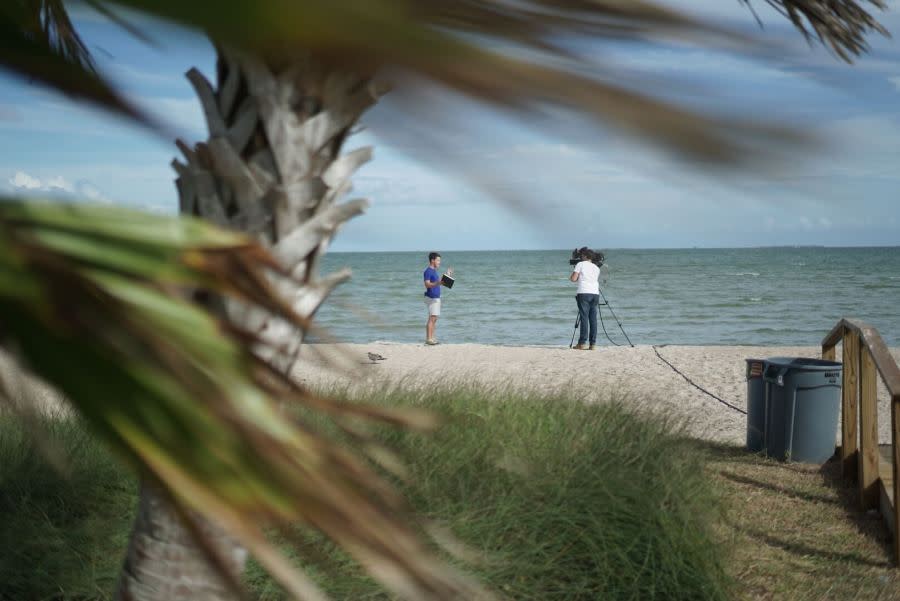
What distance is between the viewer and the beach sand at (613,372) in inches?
378

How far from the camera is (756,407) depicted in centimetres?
829

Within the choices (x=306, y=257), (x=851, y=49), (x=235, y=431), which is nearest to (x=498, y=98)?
(x=235, y=431)

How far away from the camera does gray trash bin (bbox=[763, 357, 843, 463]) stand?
7.79 m

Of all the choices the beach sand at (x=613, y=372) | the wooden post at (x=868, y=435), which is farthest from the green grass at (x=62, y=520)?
the wooden post at (x=868, y=435)

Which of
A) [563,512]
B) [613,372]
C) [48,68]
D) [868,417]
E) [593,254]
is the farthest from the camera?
[613,372]

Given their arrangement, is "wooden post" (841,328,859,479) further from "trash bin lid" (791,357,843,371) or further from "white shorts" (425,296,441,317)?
"white shorts" (425,296,441,317)

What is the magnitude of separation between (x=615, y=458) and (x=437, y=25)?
5.14 m

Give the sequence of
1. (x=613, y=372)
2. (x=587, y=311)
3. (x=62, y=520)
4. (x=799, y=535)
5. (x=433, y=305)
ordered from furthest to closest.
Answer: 1. (x=433, y=305)
2. (x=587, y=311)
3. (x=613, y=372)
4. (x=799, y=535)
5. (x=62, y=520)

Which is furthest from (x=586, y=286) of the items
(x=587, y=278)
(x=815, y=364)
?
(x=815, y=364)

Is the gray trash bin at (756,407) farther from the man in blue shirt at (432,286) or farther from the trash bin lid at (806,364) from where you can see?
the man in blue shirt at (432,286)

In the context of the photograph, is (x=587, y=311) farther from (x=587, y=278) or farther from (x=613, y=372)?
(x=613, y=372)

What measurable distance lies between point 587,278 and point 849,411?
28.3 ft

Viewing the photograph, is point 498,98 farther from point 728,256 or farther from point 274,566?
point 728,256

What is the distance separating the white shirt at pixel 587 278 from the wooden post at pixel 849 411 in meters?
8.38
